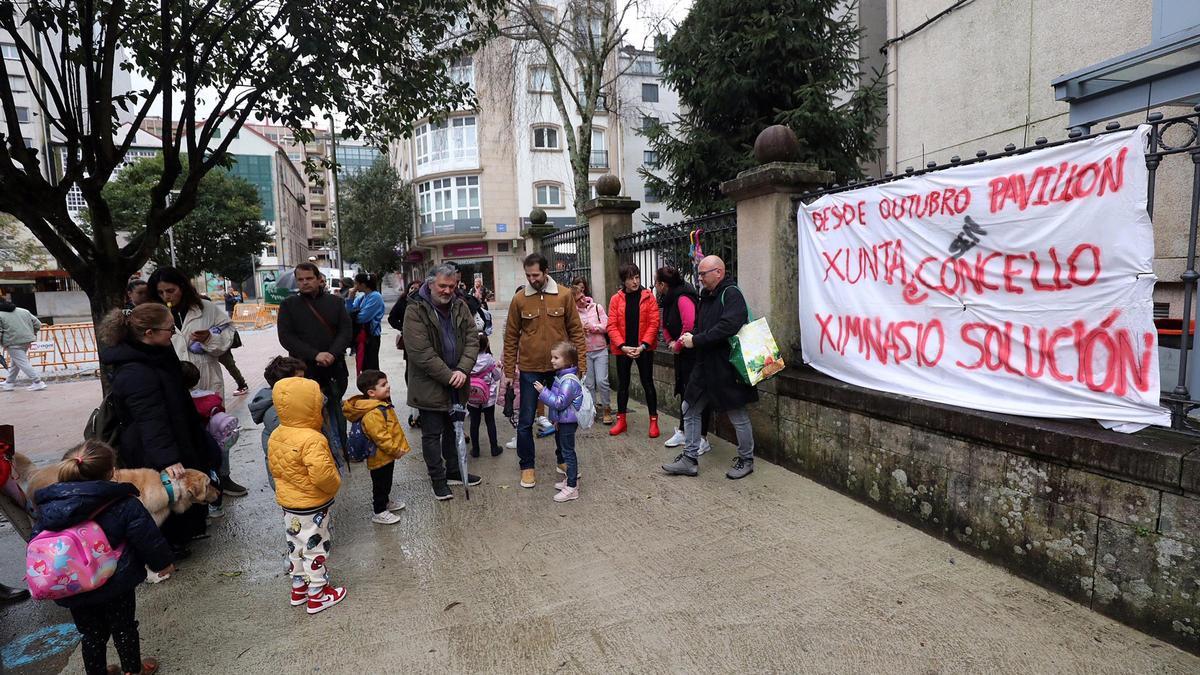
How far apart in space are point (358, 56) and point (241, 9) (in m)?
0.97

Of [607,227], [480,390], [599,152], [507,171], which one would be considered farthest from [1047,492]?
[507,171]

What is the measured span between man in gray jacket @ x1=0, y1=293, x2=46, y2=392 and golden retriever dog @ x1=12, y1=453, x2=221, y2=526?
9.43 metres

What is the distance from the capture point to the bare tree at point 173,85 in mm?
4625

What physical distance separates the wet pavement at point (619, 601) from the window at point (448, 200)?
30848 mm

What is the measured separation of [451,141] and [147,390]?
107ft

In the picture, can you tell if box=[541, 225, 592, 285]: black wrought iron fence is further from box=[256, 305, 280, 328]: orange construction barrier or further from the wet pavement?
box=[256, 305, 280, 328]: orange construction barrier

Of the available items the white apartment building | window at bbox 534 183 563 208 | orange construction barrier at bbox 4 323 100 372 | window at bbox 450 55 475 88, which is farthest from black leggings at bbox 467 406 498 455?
window at bbox 534 183 563 208

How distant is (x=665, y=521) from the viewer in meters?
4.09

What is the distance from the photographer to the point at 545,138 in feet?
109

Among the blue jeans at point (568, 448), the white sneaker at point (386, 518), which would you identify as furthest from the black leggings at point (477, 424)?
the white sneaker at point (386, 518)

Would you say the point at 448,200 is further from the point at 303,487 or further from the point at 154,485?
the point at 303,487

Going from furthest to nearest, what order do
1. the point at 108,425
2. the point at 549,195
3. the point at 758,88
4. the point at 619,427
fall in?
the point at 549,195, the point at 758,88, the point at 619,427, the point at 108,425

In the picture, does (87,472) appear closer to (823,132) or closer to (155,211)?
(155,211)

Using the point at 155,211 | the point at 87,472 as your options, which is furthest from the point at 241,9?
the point at 87,472
